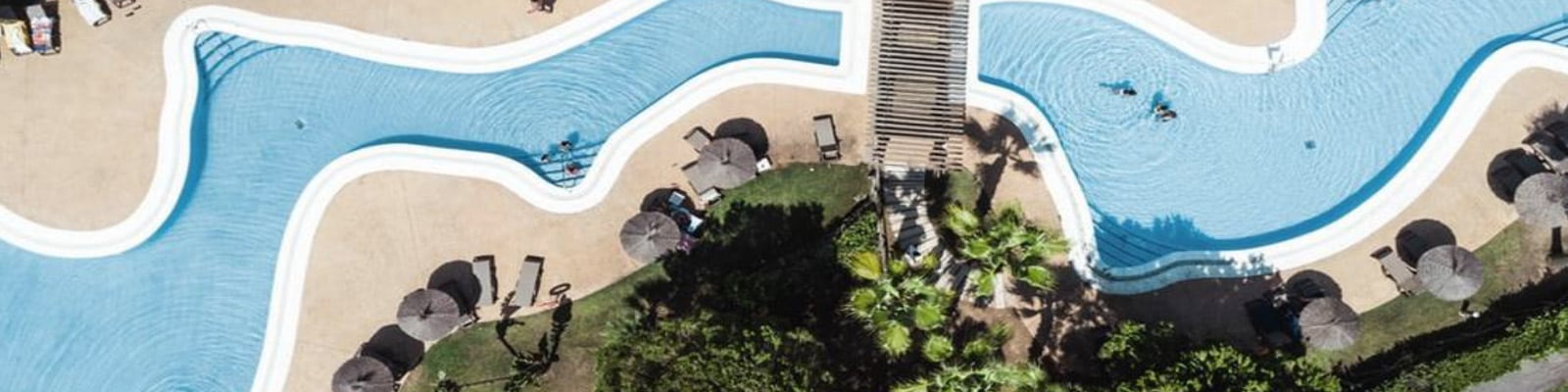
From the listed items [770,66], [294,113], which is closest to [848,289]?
[770,66]

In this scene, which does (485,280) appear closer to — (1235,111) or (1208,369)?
(1208,369)

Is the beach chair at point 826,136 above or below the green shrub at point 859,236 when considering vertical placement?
above

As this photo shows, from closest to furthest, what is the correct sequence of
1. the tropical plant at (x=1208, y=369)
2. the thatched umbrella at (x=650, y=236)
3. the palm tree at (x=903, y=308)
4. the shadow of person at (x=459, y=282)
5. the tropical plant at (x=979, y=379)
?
the tropical plant at (x=979, y=379) → the palm tree at (x=903, y=308) → the tropical plant at (x=1208, y=369) → the thatched umbrella at (x=650, y=236) → the shadow of person at (x=459, y=282)

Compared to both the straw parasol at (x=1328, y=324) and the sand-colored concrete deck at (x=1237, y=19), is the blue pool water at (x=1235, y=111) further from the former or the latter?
the straw parasol at (x=1328, y=324)

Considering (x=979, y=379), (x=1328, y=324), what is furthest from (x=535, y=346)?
(x=1328, y=324)

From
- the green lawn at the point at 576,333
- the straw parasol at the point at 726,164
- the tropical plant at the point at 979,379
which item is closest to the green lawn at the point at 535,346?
the green lawn at the point at 576,333

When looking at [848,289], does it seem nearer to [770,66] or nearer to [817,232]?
[817,232]

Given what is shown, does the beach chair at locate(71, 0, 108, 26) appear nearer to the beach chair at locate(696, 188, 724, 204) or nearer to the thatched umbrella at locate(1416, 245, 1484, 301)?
the beach chair at locate(696, 188, 724, 204)

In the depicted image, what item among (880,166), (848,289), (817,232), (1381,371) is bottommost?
(1381,371)
